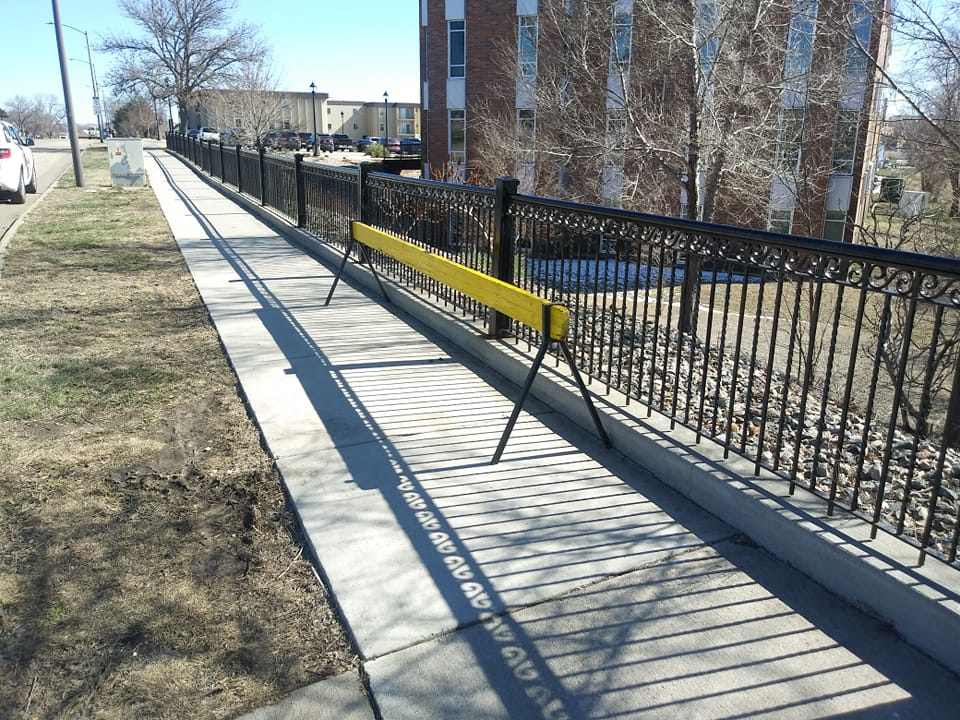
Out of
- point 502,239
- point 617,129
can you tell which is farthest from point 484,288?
point 617,129

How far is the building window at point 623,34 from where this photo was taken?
18356 millimetres

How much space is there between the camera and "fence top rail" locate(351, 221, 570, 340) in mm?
4312

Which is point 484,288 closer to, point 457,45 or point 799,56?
point 799,56

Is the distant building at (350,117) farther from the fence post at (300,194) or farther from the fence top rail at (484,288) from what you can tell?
the fence top rail at (484,288)

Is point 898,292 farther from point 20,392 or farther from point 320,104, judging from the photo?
point 320,104

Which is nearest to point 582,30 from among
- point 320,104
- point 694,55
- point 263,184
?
point 694,55

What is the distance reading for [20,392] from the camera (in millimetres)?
5168

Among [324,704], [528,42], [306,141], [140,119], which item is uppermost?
[528,42]

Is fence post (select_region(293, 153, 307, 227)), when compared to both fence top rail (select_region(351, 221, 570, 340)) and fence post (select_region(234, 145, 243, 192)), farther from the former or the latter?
fence post (select_region(234, 145, 243, 192))

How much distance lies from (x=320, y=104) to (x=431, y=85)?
280 ft

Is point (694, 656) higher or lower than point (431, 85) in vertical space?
lower

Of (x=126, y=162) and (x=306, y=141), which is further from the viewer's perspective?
(x=306, y=141)

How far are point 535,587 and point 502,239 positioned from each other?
3.36 m

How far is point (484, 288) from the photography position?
5262 millimetres
